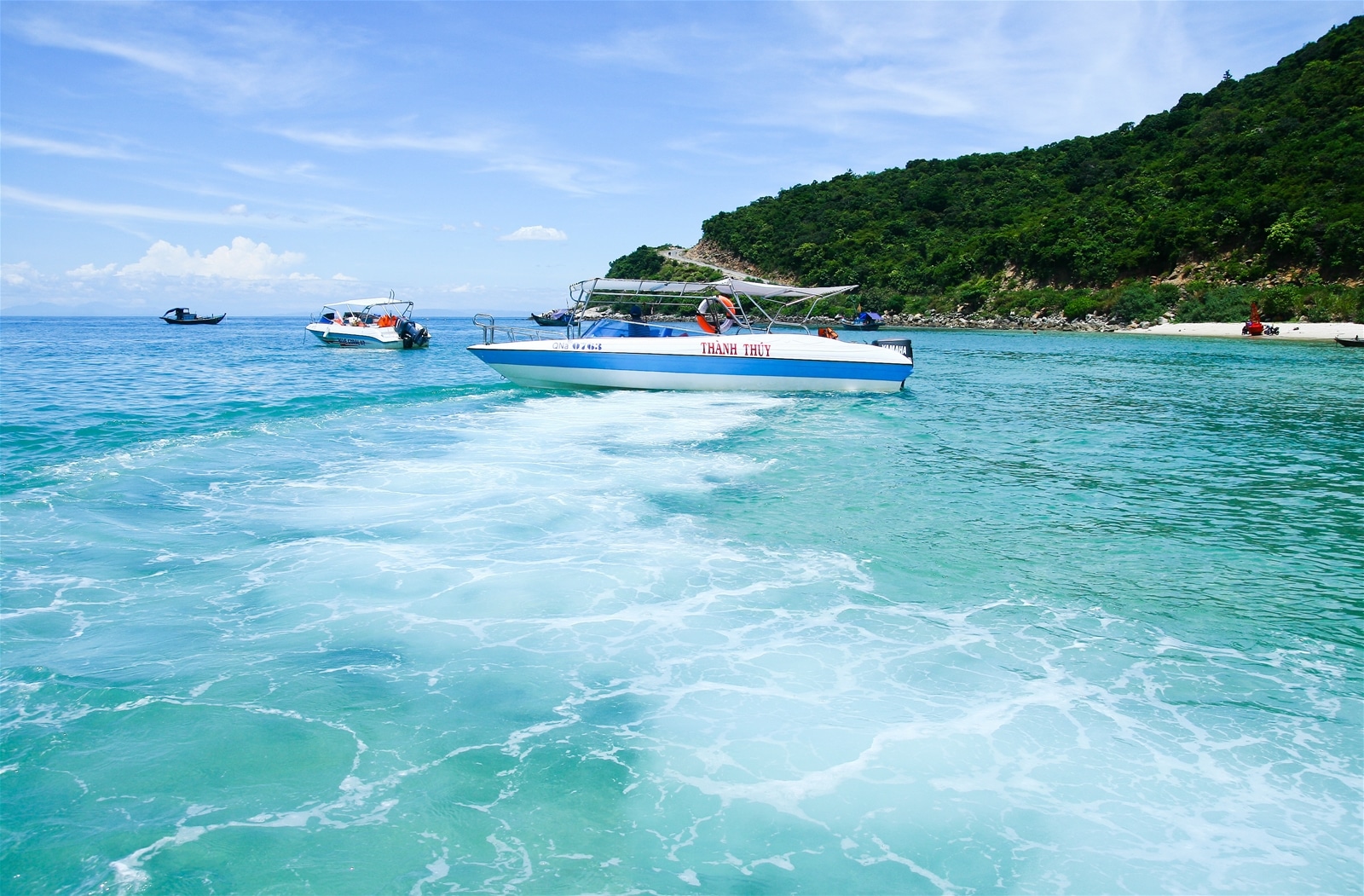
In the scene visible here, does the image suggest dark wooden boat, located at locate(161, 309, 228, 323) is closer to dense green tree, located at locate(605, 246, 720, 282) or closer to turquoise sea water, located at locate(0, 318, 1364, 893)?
dense green tree, located at locate(605, 246, 720, 282)

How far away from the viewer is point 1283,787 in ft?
14.9

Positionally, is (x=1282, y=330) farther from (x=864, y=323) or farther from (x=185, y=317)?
(x=185, y=317)

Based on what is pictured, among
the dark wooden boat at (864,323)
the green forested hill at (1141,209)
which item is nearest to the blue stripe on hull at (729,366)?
the dark wooden boat at (864,323)

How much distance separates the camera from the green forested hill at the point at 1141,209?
51059 millimetres

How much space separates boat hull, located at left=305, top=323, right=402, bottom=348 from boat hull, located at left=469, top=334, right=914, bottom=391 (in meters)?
19.4

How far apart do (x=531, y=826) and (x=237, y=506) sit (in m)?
8.27

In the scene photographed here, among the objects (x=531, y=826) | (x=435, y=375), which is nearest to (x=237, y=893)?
(x=531, y=826)

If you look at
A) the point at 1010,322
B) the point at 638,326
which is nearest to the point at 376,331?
the point at 638,326

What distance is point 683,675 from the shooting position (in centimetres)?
592

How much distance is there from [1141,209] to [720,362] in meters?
57.0

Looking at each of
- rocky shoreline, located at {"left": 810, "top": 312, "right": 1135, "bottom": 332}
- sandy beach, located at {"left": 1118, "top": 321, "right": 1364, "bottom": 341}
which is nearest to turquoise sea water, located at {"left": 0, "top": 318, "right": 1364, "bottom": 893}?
sandy beach, located at {"left": 1118, "top": 321, "right": 1364, "bottom": 341}

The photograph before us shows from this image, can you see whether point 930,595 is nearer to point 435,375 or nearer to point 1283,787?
point 1283,787

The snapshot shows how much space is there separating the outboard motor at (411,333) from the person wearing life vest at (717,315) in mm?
21798

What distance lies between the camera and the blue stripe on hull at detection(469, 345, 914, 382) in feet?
72.1
